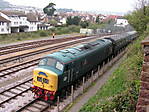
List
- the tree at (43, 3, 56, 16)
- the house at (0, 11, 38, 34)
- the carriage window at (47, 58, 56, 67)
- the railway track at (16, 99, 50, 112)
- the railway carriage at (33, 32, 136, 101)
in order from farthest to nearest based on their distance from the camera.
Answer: the tree at (43, 3, 56, 16) < the house at (0, 11, 38, 34) < the carriage window at (47, 58, 56, 67) < the railway carriage at (33, 32, 136, 101) < the railway track at (16, 99, 50, 112)

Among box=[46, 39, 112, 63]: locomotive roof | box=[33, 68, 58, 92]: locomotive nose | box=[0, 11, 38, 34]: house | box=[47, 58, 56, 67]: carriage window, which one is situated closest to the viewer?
box=[33, 68, 58, 92]: locomotive nose

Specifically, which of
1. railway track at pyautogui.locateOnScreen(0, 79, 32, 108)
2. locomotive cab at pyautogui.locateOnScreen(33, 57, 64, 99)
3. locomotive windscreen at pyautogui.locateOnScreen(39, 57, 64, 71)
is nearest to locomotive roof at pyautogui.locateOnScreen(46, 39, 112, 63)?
locomotive windscreen at pyautogui.locateOnScreen(39, 57, 64, 71)

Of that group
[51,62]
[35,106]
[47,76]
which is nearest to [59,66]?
[51,62]

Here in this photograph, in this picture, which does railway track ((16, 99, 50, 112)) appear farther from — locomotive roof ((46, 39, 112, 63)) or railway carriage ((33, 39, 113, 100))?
locomotive roof ((46, 39, 112, 63))

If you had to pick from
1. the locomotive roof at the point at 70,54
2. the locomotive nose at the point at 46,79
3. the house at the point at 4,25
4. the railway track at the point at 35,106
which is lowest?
the railway track at the point at 35,106

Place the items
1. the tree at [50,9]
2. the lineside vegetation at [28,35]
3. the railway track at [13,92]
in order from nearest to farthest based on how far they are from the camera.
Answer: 1. the railway track at [13,92]
2. the lineside vegetation at [28,35]
3. the tree at [50,9]

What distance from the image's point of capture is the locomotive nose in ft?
38.0

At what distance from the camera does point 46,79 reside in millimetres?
11797

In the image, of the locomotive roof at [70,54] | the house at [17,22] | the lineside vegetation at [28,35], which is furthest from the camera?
the house at [17,22]

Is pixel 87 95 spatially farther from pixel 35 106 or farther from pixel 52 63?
pixel 35 106

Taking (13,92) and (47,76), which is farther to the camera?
(13,92)

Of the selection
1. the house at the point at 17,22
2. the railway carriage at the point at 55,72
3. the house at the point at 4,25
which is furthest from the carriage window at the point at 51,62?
the house at the point at 17,22

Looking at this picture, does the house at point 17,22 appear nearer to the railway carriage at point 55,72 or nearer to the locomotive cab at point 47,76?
the railway carriage at point 55,72

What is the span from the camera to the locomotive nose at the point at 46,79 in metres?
11.6
